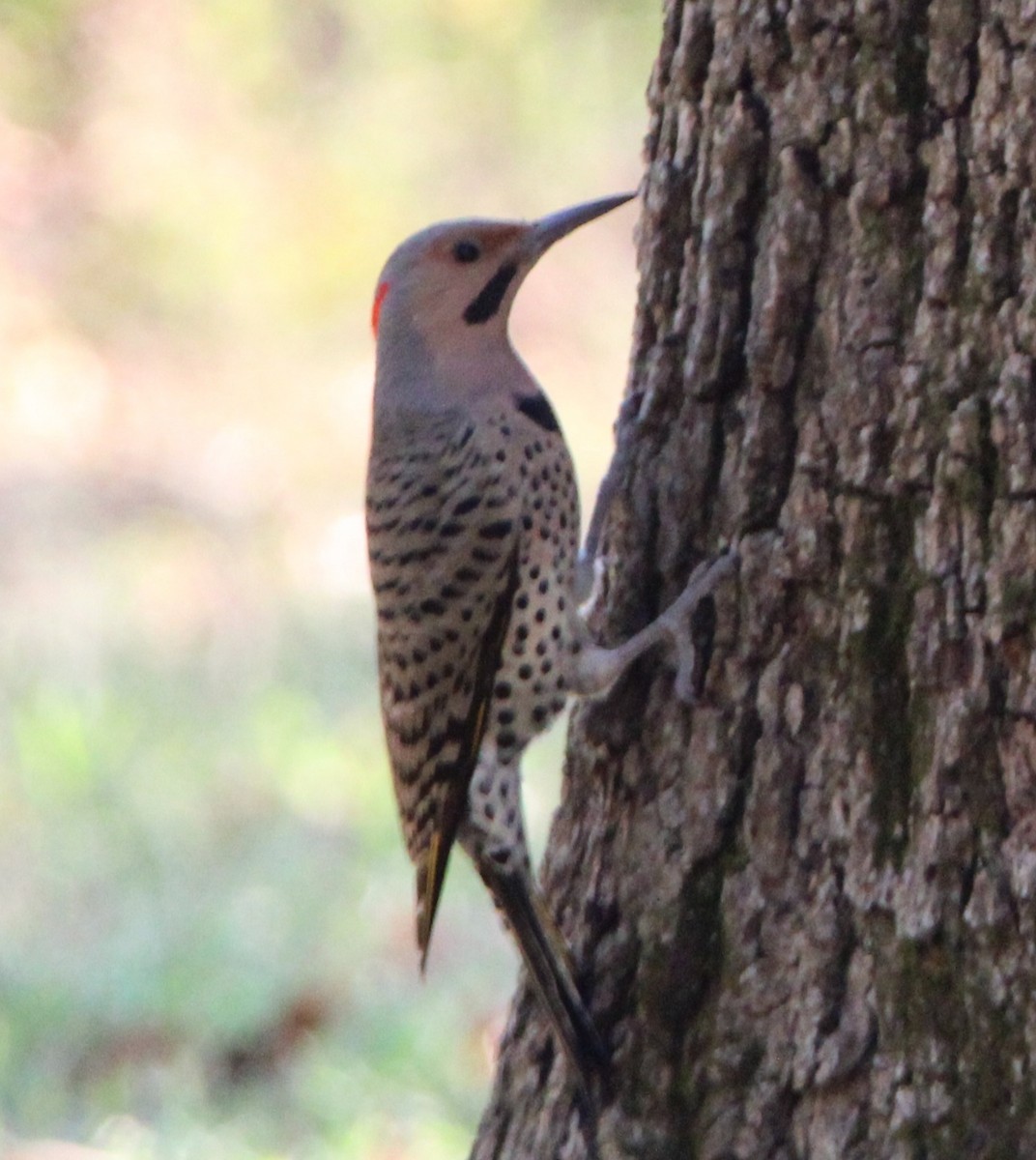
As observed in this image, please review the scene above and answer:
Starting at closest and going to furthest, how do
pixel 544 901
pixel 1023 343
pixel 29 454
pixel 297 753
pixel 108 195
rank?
pixel 1023 343 < pixel 544 901 < pixel 297 753 < pixel 29 454 < pixel 108 195

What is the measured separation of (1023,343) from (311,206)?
768cm

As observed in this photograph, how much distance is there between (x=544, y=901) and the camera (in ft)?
10.6

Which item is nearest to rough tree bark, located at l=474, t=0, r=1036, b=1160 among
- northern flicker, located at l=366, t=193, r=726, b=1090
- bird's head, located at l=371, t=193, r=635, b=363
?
northern flicker, located at l=366, t=193, r=726, b=1090

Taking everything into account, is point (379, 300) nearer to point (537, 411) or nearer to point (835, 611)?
point (537, 411)

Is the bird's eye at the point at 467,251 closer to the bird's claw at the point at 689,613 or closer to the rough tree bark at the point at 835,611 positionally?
the rough tree bark at the point at 835,611

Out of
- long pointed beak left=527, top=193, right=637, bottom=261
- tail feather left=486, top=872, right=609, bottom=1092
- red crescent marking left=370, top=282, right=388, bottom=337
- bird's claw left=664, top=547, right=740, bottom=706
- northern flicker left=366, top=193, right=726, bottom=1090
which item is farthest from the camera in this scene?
red crescent marking left=370, top=282, right=388, bottom=337

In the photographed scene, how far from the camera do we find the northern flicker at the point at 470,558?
3.34 meters

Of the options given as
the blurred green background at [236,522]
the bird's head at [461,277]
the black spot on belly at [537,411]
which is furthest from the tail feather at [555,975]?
the blurred green background at [236,522]

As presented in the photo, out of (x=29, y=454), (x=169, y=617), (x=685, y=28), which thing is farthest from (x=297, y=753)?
(x=685, y=28)

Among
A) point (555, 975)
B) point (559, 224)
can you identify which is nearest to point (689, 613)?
point (555, 975)

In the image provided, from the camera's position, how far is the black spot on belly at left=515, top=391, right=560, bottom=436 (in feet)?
11.8

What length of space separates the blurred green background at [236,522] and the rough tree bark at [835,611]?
1992 millimetres

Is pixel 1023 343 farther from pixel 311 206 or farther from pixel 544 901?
pixel 311 206

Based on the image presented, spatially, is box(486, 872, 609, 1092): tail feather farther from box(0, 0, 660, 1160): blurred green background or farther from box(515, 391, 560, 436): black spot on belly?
box(0, 0, 660, 1160): blurred green background
